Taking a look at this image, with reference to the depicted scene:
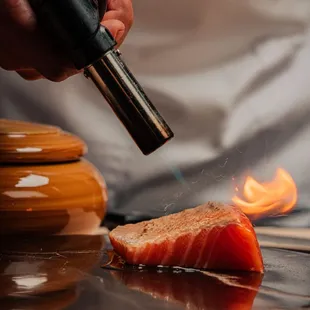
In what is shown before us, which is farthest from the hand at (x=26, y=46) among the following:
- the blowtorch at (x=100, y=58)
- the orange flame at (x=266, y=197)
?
the orange flame at (x=266, y=197)

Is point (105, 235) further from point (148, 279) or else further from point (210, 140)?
point (210, 140)

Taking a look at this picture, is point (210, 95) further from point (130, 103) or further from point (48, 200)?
point (130, 103)

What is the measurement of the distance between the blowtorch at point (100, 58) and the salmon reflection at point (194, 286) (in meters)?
0.27

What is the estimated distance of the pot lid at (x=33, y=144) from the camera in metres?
2.21

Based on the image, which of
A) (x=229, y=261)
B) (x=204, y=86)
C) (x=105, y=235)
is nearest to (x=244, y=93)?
(x=204, y=86)

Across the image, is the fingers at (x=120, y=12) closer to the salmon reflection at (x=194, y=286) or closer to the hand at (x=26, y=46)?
the hand at (x=26, y=46)

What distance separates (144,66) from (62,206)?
0.84 m

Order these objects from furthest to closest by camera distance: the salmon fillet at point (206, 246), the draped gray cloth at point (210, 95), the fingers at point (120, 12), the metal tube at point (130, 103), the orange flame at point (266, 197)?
the draped gray cloth at point (210, 95)
the orange flame at point (266, 197)
the fingers at point (120, 12)
the salmon fillet at point (206, 246)
the metal tube at point (130, 103)

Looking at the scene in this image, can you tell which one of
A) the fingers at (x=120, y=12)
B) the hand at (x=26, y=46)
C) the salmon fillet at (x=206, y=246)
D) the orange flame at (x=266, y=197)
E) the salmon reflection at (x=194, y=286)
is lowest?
the salmon reflection at (x=194, y=286)

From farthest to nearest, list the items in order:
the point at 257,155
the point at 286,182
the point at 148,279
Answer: the point at 257,155 → the point at 286,182 → the point at 148,279

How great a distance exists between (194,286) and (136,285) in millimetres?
113

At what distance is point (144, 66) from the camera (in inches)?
114

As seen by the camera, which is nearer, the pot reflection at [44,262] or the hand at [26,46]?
the hand at [26,46]

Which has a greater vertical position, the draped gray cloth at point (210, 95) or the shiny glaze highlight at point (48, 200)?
the draped gray cloth at point (210, 95)
